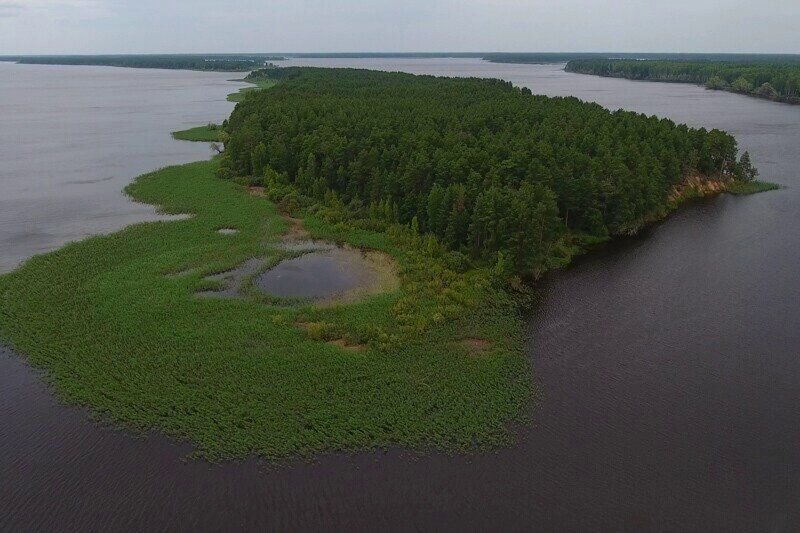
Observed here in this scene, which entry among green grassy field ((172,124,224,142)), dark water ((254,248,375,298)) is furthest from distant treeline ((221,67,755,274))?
green grassy field ((172,124,224,142))

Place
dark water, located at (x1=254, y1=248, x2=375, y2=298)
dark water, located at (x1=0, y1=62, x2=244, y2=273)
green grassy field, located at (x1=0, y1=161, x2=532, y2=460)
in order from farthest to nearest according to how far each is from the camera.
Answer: dark water, located at (x1=0, y1=62, x2=244, y2=273) → dark water, located at (x1=254, y1=248, x2=375, y2=298) → green grassy field, located at (x1=0, y1=161, x2=532, y2=460)

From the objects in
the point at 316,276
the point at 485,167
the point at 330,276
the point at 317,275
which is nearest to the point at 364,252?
the point at 330,276

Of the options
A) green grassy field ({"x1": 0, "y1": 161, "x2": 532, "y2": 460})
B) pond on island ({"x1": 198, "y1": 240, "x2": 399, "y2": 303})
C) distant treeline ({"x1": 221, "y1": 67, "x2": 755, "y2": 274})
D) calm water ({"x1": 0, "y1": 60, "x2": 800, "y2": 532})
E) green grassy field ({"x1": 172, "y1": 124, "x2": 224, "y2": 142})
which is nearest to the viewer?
calm water ({"x1": 0, "y1": 60, "x2": 800, "y2": 532})

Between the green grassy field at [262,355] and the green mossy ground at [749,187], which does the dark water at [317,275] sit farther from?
the green mossy ground at [749,187]

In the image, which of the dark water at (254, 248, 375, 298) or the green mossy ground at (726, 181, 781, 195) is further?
the green mossy ground at (726, 181, 781, 195)

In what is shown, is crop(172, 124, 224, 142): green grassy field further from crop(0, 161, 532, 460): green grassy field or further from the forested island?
crop(0, 161, 532, 460): green grassy field

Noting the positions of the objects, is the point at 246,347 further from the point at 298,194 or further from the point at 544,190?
the point at 298,194

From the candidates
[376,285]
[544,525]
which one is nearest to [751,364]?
[544,525]
